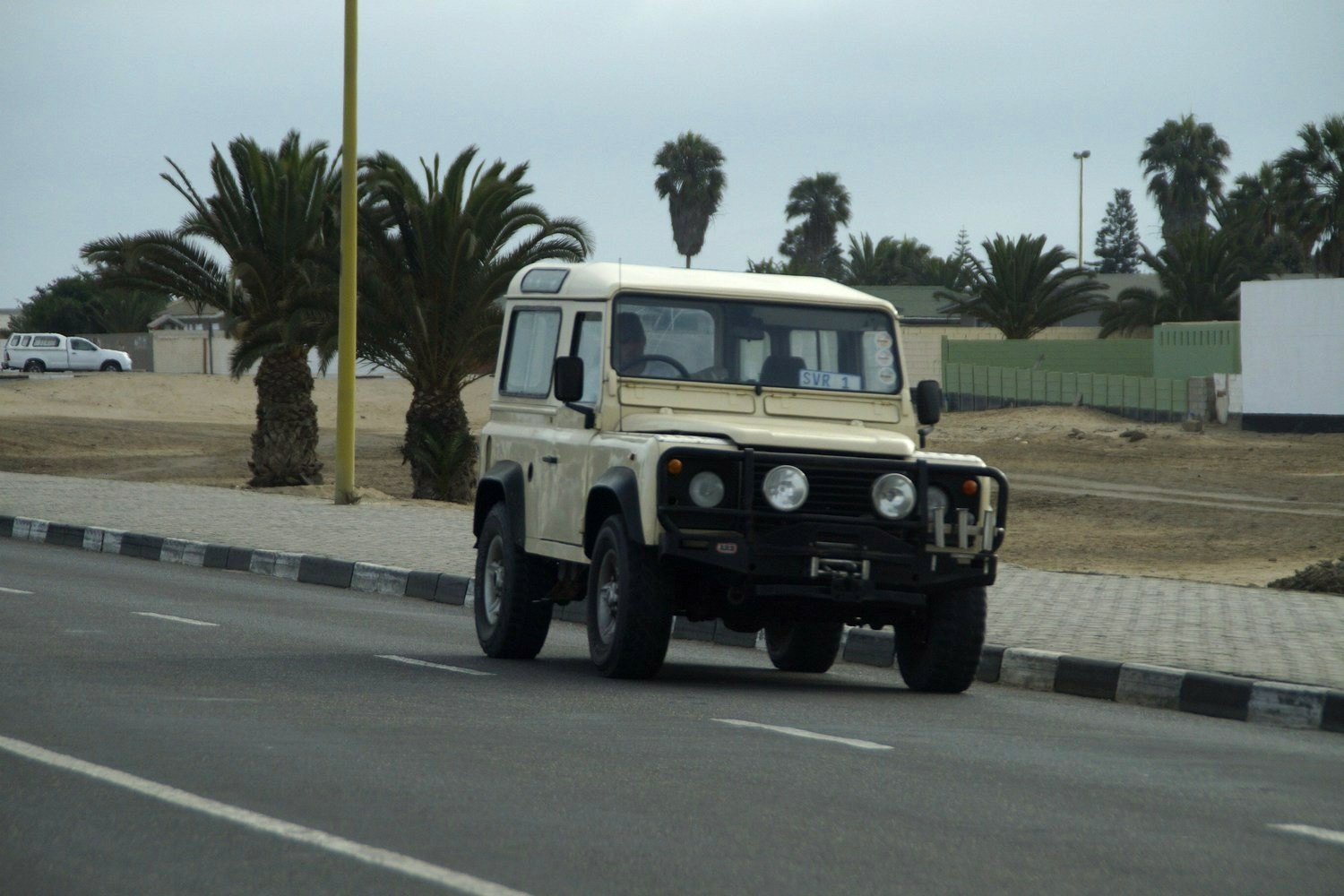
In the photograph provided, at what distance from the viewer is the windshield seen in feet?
34.2

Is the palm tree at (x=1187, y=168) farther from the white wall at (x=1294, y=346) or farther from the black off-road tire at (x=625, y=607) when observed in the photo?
the black off-road tire at (x=625, y=607)

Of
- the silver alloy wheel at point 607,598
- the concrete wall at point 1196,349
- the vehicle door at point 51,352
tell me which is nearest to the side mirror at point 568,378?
the silver alloy wheel at point 607,598

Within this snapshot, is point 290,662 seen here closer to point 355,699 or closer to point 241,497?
point 355,699

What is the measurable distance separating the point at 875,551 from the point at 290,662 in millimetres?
3233

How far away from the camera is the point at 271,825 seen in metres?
5.61

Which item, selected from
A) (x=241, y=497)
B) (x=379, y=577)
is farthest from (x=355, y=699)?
(x=241, y=497)

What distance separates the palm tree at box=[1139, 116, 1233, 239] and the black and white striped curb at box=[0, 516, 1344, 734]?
3402 inches

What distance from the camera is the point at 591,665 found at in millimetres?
10859

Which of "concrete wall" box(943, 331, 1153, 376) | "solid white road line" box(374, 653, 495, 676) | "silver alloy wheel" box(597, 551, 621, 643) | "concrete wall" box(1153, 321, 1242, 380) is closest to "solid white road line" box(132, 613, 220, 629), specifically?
"solid white road line" box(374, 653, 495, 676)

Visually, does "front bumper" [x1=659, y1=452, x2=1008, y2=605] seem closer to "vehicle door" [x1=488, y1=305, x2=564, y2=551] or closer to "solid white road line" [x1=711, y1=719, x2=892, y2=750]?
"solid white road line" [x1=711, y1=719, x2=892, y2=750]

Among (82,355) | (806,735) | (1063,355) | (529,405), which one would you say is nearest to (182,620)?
(529,405)

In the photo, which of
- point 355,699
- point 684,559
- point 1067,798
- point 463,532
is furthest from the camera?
point 463,532

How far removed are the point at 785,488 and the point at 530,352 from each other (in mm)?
2615

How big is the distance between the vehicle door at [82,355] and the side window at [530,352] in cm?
6210
